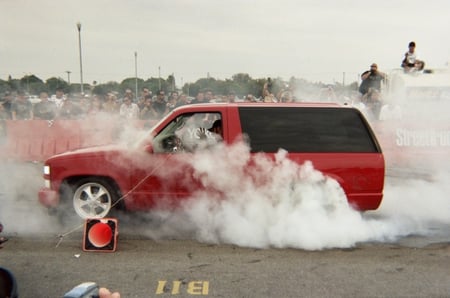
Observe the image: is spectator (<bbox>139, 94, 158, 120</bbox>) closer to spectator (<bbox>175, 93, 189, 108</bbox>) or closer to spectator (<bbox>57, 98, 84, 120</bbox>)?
spectator (<bbox>175, 93, 189, 108</bbox>)

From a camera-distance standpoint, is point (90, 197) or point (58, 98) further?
point (58, 98)

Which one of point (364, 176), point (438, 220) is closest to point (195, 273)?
point (364, 176)

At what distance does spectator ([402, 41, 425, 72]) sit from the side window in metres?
9.48

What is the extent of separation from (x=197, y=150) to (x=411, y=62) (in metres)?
10.9

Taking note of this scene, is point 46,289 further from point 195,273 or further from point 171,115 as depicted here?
point 171,115

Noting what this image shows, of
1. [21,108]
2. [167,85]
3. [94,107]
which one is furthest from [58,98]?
[167,85]

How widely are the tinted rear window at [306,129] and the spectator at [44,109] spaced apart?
7055 mm

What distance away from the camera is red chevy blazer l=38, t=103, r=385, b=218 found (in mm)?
5863

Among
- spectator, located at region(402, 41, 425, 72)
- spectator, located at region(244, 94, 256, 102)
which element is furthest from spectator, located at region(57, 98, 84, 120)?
spectator, located at region(402, 41, 425, 72)

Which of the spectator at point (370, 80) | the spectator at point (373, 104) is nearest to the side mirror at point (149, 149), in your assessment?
the spectator at point (373, 104)

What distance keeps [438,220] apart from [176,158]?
3.78 meters

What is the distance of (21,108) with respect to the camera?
37.6 ft

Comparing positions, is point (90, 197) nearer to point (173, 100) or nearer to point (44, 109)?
point (173, 100)

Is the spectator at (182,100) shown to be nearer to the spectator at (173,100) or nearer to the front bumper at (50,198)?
the spectator at (173,100)
